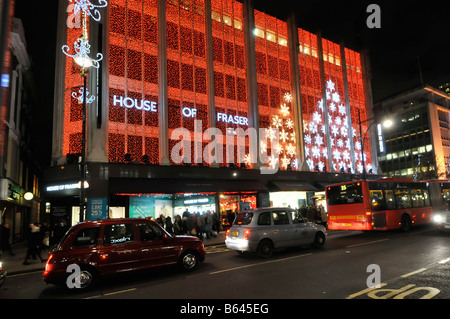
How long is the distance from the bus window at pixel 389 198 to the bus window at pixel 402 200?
399 mm

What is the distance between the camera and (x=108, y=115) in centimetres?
2133

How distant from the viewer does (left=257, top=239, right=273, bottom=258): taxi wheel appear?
425 inches

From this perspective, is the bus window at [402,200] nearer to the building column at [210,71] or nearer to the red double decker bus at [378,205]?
the red double decker bus at [378,205]

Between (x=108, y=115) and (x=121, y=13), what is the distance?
27.0ft

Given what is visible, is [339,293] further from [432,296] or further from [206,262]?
[206,262]

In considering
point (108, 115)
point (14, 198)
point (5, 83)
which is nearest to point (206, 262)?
point (5, 83)

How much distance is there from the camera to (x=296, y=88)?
1243 inches

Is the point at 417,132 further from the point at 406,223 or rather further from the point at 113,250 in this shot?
the point at 113,250

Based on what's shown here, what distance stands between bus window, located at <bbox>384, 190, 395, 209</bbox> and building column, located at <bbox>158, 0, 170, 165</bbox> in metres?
14.5

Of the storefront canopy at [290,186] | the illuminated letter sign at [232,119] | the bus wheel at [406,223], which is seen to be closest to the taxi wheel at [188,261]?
the bus wheel at [406,223]

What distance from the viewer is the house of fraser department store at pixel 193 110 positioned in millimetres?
20656

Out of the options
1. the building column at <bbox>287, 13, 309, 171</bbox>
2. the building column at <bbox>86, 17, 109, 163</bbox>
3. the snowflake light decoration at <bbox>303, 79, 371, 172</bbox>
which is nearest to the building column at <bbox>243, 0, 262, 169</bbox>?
the building column at <bbox>287, 13, 309, 171</bbox>

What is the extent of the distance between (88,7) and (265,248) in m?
21.0

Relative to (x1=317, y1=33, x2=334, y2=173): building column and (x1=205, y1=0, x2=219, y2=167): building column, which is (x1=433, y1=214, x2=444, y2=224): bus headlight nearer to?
(x1=205, y1=0, x2=219, y2=167): building column
